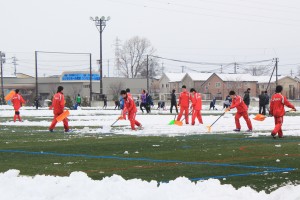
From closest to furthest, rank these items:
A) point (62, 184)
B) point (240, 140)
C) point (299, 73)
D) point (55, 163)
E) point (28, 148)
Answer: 1. point (62, 184)
2. point (55, 163)
3. point (28, 148)
4. point (240, 140)
5. point (299, 73)

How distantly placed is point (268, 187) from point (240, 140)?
339 inches

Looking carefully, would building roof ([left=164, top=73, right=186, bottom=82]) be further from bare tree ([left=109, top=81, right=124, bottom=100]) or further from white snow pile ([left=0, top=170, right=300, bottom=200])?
white snow pile ([left=0, top=170, right=300, bottom=200])

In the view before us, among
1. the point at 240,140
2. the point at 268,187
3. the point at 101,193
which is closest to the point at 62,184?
the point at 101,193

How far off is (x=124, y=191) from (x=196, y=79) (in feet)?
376

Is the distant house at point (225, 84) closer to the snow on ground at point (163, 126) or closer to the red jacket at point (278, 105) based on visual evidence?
the snow on ground at point (163, 126)

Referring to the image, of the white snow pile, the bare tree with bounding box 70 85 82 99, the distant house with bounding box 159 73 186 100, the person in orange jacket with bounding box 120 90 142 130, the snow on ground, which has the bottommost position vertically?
the snow on ground

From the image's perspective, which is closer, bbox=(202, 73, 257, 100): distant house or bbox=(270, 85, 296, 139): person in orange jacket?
bbox=(270, 85, 296, 139): person in orange jacket

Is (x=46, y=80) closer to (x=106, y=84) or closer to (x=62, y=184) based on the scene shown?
(x=106, y=84)

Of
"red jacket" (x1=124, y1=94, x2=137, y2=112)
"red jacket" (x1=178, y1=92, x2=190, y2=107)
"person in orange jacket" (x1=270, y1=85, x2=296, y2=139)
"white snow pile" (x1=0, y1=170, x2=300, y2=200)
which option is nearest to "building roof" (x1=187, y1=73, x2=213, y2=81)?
"red jacket" (x1=178, y1=92, x2=190, y2=107)

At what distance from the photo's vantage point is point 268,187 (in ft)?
28.0

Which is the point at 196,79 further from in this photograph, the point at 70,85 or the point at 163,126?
the point at 163,126

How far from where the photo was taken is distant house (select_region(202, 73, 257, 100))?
114 m

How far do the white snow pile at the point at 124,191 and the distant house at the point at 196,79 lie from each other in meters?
113

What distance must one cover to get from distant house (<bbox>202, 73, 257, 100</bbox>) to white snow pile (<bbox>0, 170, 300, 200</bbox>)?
10554cm
